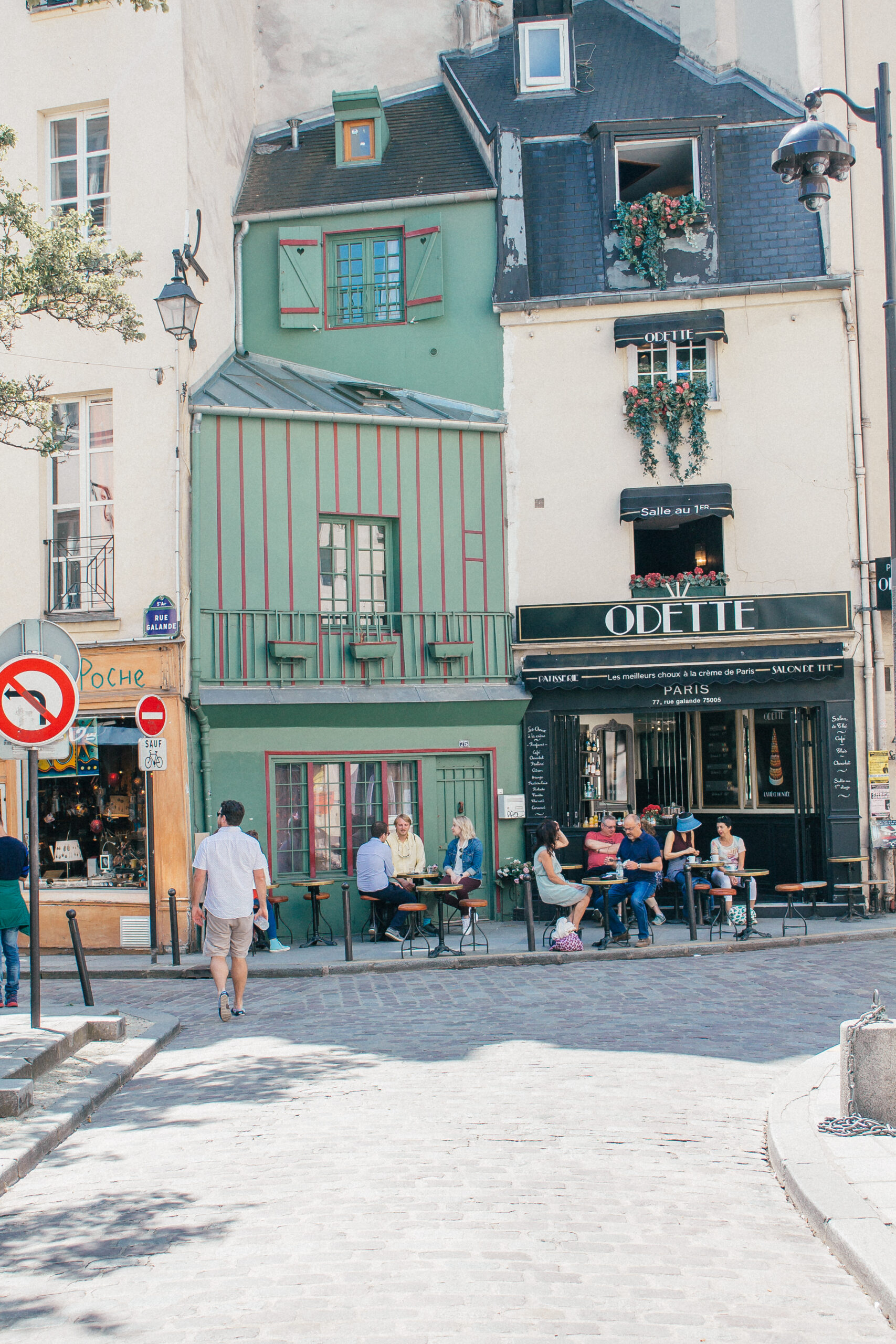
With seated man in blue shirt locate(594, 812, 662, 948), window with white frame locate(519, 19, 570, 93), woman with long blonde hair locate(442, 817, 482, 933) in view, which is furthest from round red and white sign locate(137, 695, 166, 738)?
window with white frame locate(519, 19, 570, 93)

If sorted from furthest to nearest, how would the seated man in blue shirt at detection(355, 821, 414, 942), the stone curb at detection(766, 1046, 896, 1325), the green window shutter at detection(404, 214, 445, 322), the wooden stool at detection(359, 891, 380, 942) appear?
the green window shutter at detection(404, 214, 445, 322)
the wooden stool at detection(359, 891, 380, 942)
the seated man in blue shirt at detection(355, 821, 414, 942)
the stone curb at detection(766, 1046, 896, 1325)

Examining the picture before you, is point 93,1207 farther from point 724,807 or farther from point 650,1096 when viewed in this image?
point 724,807

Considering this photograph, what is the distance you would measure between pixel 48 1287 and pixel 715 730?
1552 cm

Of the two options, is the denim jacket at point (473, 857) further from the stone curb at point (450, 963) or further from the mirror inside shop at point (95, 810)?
the mirror inside shop at point (95, 810)

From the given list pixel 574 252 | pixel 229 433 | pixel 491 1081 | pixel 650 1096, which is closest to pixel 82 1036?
pixel 491 1081

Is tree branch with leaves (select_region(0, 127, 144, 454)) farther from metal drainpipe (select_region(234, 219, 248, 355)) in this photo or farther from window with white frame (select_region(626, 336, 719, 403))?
window with white frame (select_region(626, 336, 719, 403))

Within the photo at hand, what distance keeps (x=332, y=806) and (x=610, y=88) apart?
1203cm

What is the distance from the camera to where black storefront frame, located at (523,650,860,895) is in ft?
54.5

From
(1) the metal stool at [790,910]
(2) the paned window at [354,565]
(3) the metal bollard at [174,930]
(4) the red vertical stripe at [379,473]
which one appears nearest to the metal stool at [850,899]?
(1) the metal stool at [790,910]

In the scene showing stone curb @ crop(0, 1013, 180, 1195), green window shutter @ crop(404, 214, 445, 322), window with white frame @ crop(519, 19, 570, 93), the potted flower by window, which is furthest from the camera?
window with white frame @ crop(519, 19, 570, 93)

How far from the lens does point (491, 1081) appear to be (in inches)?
291

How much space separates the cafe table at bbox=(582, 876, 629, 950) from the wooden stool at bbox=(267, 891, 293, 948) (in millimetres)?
3626

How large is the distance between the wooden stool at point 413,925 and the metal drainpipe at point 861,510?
6581 mm

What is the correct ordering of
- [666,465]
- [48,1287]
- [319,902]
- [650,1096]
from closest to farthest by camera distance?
1. [48,1287]
2. [650,1096]
3. [319,902]
4. [666,465]
